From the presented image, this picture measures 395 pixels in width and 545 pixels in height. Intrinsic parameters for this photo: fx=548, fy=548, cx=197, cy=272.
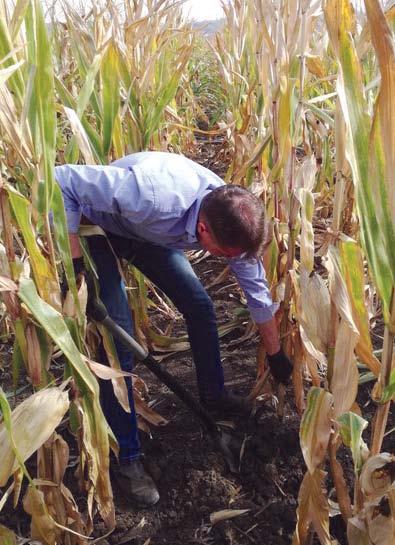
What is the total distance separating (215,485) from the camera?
4.73 ft

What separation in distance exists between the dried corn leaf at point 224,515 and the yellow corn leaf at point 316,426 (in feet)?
1.57

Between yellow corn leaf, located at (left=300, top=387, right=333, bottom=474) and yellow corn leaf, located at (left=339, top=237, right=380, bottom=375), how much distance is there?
0.10m

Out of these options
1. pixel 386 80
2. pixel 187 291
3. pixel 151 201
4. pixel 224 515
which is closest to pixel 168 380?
pixel 187 291

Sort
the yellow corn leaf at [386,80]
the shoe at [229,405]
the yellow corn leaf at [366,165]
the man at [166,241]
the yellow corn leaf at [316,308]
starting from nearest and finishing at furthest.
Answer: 1. the yellow corn leaf at [386,80]
2. the yellow corn leaf at [366,165]
3. the yellow corn leaf at [316,308]
4. the man at [166,241]
5. the shoe at [229,405]

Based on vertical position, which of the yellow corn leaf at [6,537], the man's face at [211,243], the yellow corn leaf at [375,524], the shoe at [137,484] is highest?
the man's face at [211,243]

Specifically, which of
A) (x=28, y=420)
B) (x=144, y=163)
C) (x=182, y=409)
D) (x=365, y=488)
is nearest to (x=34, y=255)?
(x=28, y=420)

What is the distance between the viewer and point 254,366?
6.28 feet

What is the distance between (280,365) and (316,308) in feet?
1.71

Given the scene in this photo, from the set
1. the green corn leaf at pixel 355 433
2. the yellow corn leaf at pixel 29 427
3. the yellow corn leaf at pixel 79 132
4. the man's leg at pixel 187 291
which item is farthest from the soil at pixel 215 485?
the yellow corn leaf at pixel 79 132

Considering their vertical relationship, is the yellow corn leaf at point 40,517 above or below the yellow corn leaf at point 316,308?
below

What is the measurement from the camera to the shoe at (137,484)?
142cm

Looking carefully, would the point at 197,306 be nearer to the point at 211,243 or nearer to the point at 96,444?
the point at 211,243

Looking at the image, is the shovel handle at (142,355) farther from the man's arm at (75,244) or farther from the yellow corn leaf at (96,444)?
the yellow corn leaf at (96,444)

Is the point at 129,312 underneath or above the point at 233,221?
underneath
